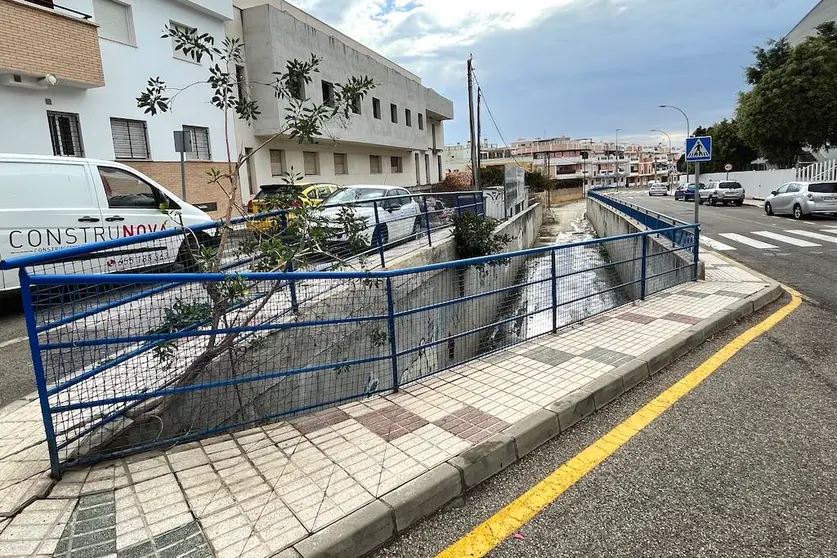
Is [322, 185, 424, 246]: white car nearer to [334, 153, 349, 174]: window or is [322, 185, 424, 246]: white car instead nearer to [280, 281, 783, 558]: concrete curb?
[280, 281, 783, 558]: concrete curb

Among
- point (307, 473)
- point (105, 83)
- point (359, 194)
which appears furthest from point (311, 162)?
point (307, 473)

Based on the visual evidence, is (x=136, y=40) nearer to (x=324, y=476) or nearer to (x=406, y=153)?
(x=324, y=476)

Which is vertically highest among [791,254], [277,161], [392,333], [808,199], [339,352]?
[277,161]

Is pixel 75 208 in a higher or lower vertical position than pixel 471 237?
higher

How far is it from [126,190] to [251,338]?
5.12 m

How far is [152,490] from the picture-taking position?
2871 millimetres

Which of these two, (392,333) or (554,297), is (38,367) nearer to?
(392,333)

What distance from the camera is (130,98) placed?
48.6 ft

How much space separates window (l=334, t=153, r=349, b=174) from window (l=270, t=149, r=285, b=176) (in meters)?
4.27

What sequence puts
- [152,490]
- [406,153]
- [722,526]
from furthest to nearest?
[406,153] < [152,490] < [722,526]

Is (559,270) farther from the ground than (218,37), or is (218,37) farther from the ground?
(218,37)

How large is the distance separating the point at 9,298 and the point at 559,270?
7.65 meters

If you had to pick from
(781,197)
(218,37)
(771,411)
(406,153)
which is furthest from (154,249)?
(406,153)

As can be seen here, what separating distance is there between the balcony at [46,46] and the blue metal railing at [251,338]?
402 inches
